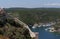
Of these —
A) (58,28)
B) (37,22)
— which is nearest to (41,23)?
(37,22)

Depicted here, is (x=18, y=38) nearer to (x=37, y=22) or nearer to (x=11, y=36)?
(x=11, y=36)

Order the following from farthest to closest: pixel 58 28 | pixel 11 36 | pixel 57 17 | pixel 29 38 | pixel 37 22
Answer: pixel 57 17, pixel 37 22, pixel 58 28, pixel 29 38, pixel 11 36

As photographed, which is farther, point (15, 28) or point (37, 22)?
point (37, 22)

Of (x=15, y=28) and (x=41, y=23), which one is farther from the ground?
(x=15, y=28)

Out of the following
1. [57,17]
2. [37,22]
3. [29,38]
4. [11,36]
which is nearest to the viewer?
[11,36]

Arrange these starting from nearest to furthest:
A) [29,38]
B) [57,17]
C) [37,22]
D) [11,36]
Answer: [11,36] < [29,38] < [37,22] < [57,17]

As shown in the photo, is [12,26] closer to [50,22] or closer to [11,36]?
[11,36]

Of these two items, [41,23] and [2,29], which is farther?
[41,23]

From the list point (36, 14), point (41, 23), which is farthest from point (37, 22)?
point (36, 14)

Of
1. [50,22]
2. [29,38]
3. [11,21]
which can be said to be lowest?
[50,22]
